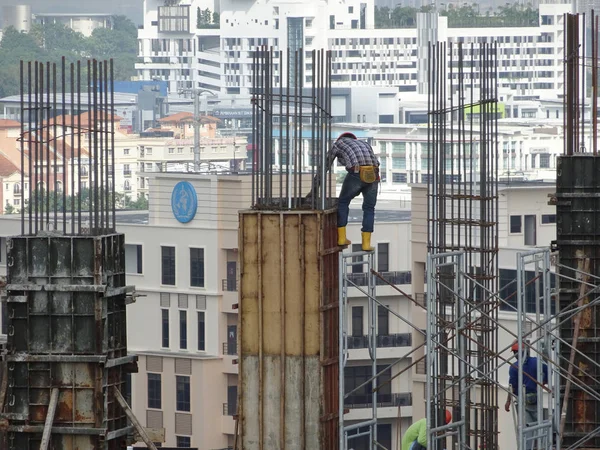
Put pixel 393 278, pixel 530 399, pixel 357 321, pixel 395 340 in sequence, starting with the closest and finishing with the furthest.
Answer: pixel 530 399
pixel 357 321
pixel 395 340
pixel 393 278

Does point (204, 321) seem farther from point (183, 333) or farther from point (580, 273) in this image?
point (580, 273)

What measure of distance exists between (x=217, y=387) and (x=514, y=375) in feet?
127

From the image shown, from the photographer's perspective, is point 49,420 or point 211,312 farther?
point 211,312

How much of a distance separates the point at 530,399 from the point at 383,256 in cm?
3843

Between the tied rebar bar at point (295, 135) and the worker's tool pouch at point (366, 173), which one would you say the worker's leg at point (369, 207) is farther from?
the tied rebar bar at point (295, 135)

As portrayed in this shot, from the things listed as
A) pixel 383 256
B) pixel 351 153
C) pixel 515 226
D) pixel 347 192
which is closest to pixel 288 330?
pixel 347 192

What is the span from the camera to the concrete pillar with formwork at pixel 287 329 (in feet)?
86.7

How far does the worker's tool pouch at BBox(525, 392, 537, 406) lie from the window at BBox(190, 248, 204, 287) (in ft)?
131

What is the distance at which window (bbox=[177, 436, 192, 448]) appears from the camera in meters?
65.0

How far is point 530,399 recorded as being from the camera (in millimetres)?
28047

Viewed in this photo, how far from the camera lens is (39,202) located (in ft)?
90.9

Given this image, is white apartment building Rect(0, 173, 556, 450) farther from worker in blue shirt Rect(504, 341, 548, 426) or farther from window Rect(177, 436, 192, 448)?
worker in blue shirt Rect(504, 341, 548, 426)

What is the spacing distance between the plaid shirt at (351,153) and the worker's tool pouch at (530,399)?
440 centimetres

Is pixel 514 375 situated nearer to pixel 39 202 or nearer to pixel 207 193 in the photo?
pixel 39 202
